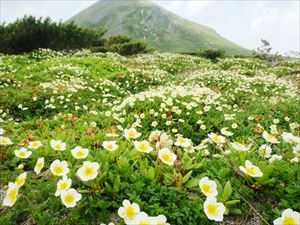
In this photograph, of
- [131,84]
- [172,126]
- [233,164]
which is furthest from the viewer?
[131,84]

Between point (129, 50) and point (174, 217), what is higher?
point (174, 217)

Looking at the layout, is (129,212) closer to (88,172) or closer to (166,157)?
(88,172)

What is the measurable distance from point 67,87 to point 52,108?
151 centimetres

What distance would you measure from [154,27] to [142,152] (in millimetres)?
110074

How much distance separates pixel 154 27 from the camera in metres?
110

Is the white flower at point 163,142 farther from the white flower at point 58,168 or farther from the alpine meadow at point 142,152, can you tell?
the white flower at point 58,168

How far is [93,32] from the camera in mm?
29531

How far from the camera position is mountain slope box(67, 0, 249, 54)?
309 feet

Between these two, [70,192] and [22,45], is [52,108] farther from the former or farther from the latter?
[22,45]

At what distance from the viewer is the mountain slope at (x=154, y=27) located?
3706 inches

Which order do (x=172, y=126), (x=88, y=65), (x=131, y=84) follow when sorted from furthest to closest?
(x=88, y=65) → (x=131, y=84) → (x=172, y=126)

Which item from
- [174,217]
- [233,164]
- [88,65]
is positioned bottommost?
[88,65]

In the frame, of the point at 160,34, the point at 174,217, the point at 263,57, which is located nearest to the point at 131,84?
the point at 174,217

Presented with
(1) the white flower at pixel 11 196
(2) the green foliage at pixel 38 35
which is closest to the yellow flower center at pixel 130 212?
(1) the white flower at pixel 11 196
